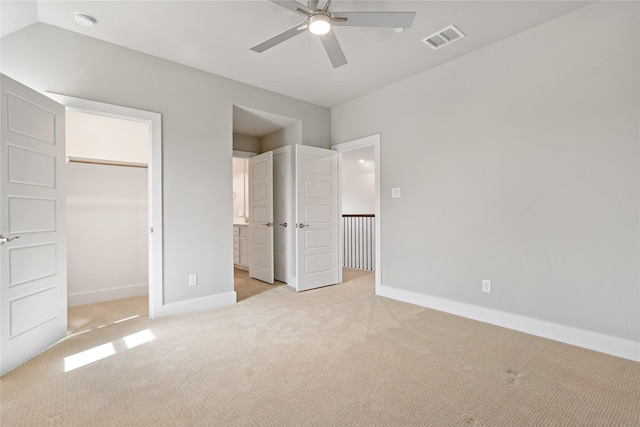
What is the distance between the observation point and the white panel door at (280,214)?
4.75 metres

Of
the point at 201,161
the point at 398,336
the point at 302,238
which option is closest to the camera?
the point at 398,336

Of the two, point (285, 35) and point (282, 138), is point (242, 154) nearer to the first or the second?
point (282, 138)

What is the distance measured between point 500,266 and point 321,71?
2841 mm

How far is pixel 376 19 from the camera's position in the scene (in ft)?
6.99

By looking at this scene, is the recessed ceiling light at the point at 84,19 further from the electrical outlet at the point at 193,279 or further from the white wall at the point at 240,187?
the white wall at the point at 240,187

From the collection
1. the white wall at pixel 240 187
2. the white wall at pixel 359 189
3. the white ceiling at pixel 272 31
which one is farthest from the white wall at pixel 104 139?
the white wall at pixel 359 189

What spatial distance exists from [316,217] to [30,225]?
3046 millimetres

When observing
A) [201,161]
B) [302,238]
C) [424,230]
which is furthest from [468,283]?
[201,161]

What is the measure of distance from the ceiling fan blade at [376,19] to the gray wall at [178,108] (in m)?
2.01

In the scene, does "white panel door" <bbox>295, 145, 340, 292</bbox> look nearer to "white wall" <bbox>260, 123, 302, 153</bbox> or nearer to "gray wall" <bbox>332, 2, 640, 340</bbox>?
"white wall" <bbox>260, 123, 302, 153</bbox>

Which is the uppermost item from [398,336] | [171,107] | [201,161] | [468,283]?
[171,107]

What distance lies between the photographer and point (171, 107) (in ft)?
10.9

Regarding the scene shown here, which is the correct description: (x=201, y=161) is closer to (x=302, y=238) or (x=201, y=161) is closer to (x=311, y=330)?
(x=302, y=238)

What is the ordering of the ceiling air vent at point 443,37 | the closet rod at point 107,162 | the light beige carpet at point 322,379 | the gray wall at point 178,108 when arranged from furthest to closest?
the closet rod at point 107,162, the ceiling air vent at point 443,37, the gray wall at point 178,108, the light beige carpet at point 322,379
